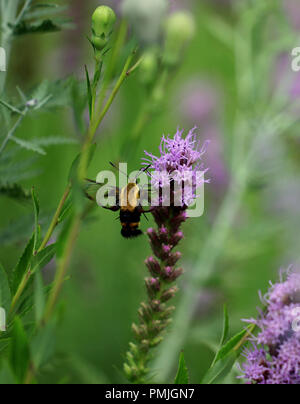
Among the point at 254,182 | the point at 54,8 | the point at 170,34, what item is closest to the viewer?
the point at 54,8

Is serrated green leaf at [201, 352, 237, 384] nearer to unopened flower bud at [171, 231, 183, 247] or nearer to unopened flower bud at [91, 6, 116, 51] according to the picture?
unopened flower bud at [171, 231, 183, 247]

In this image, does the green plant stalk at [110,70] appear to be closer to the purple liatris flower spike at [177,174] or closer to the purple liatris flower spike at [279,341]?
the purple liatris flower spike at [177,174]

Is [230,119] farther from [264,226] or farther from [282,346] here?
[282,346]

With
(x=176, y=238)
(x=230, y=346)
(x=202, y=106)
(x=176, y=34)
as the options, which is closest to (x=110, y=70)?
(x=176, y=238)

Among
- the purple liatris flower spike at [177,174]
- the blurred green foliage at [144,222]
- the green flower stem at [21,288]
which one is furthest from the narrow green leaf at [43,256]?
the blurred green foliage at [144,222]

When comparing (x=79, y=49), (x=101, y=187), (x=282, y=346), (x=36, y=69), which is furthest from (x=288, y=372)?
(x=79, y=49)

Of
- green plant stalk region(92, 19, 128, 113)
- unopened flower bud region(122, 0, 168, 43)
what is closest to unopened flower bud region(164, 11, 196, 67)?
unopened flower bud region(122, 0, 168, 43)
